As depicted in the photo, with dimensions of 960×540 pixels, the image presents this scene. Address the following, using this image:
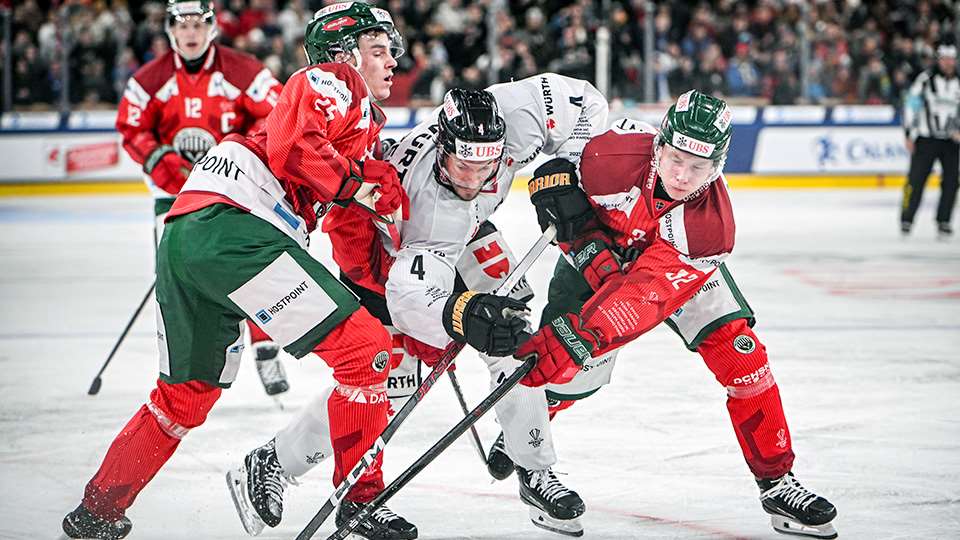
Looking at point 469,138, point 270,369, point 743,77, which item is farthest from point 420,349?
point 743,77

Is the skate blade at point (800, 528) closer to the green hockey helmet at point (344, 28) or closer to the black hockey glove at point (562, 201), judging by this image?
the black hockey glove at point (562, 201)

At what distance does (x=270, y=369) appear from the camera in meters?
4.71

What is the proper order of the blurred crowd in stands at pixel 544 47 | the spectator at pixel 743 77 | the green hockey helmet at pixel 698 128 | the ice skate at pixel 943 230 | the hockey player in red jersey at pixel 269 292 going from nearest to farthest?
the hockey player in red jersey at pixel 269 292
the green hockey helmet at pixel 698 128
the ice skate at pixel 943 230
the blurred crowd in stands at pixel 544 47
the spectator at pixel 743 77

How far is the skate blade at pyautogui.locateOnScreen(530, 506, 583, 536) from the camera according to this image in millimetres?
3182

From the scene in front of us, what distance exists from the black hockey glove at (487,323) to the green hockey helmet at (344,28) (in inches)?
31.1

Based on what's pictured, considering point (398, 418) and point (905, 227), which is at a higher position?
point (398, 418)

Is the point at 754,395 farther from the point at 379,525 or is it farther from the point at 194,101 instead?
the point at 194,101

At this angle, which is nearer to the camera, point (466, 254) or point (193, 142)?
point (466, 254)

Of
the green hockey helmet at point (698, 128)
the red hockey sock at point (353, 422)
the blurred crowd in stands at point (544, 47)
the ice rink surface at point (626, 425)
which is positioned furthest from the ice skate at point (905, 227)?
the red hockey sock at point (353, 422)

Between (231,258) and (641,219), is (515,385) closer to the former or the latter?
(641,219)

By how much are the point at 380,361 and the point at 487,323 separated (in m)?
0.25

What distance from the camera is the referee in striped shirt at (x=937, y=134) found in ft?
30.3

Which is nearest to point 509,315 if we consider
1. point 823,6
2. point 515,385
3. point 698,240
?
point 515,385

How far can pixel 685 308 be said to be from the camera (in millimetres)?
3297
